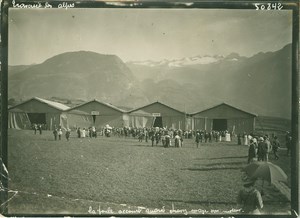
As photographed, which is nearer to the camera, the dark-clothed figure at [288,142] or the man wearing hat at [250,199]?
the man wearing hat at [250,199]

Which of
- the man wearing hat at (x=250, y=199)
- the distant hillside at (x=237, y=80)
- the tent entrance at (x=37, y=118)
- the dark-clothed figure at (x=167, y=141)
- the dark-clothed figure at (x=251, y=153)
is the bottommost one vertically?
the man wearing hat at (x=250, y=199)

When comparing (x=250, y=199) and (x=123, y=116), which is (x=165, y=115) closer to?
(x=123, y=116)

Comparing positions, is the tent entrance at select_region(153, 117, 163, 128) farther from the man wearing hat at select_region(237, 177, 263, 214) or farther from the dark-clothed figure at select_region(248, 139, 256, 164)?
the man wearing hat at select_region(237, 177, 263, 214)

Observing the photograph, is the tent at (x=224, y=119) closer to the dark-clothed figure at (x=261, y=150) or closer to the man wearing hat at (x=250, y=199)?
the dark-clothed figure at (x=261, y=150)

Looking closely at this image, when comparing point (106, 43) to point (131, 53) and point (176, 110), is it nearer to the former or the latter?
point (131, 53)

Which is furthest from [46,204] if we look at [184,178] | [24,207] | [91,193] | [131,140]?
[184,178]
